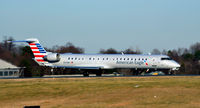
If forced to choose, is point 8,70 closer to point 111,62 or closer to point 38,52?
point 38,52

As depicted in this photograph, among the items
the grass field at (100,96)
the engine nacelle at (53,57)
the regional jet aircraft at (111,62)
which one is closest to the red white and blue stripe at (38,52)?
the regional jet aircraft at (111,62)

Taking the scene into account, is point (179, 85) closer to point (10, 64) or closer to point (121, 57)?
point (121, 57)

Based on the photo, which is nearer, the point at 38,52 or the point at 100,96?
the point at 100,96

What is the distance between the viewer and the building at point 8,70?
199 ft

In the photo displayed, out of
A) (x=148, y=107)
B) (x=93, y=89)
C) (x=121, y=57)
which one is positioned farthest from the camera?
(x=121, y=57)

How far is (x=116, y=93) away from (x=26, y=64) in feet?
114

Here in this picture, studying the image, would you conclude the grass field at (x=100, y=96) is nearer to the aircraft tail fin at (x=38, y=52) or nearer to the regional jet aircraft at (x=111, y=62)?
the regional jet aircraft at (x=111, y=62)

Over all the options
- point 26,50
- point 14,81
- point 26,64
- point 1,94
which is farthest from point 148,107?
point 26,50

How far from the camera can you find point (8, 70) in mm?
62000

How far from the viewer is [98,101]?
28.6 m

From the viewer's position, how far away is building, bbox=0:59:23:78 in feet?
199

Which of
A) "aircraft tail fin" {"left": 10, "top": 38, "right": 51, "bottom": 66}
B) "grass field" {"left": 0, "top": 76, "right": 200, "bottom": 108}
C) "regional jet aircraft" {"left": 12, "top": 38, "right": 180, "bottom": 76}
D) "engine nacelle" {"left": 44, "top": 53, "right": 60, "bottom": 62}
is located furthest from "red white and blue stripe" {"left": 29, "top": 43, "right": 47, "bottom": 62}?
"grass field" {"left": 0, "top": 76, "right": 200, "bottom": 108}

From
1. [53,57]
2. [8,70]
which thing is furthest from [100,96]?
[8,70]

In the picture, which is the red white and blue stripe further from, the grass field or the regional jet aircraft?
the grass field
